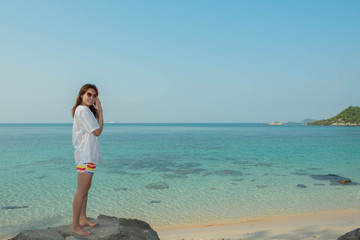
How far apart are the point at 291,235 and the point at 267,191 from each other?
17.6 feet

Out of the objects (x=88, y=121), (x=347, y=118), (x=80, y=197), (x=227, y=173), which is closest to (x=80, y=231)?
(x=80, y=197)

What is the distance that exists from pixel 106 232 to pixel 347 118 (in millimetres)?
177353

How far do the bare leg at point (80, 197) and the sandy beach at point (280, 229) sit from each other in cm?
357

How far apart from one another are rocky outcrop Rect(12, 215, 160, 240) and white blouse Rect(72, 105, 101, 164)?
1158 millimetres

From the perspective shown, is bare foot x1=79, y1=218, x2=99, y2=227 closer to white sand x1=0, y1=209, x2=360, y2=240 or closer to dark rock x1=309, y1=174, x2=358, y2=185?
white sand x1=0, y1=209, x2=360, y2=240

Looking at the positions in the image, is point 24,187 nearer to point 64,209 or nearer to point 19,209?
point 19,209

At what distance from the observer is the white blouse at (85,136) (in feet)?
12.5

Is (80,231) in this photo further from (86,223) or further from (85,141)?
(85,141)

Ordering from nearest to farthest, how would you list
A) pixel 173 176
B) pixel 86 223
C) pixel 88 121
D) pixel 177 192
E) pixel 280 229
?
pixel 88 121 < pixel 86 223 < pixel 280 229 < pixel 177 192 < pixel 173 176

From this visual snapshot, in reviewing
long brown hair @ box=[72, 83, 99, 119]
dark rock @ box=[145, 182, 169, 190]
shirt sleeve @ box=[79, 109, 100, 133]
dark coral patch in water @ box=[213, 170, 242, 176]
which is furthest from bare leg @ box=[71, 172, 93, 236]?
dark coral patch in water @ box=[213, 170, 242, 176]

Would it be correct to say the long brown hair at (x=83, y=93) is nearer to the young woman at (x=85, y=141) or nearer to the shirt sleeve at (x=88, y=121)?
the young woman at (x=85, y=141)

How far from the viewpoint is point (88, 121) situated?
3795 millimetres

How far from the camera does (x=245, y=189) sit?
12.7 metres

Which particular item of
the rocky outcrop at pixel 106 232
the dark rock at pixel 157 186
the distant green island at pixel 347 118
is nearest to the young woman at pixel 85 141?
the rocky outcrop at pixel 106 232
